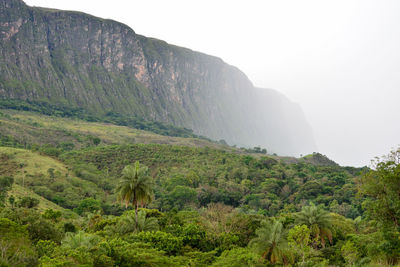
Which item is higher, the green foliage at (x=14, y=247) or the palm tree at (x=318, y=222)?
the palm tree at (x=318, y=222)

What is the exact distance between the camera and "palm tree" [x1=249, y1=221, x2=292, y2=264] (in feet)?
104

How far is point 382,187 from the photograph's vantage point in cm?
2697

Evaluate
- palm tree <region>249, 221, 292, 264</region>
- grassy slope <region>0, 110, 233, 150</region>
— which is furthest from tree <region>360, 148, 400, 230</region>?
grassy slope <region>0, 110, 233, 150</region>

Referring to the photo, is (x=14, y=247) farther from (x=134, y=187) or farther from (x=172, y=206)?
(x=172, y=206)

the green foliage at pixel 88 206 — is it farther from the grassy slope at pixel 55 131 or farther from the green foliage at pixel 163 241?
the grassy slope at pixel 55 131

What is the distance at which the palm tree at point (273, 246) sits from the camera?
104 feet

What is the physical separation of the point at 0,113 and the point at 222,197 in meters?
118

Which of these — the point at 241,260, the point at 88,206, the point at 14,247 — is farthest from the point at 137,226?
the point at 88,206

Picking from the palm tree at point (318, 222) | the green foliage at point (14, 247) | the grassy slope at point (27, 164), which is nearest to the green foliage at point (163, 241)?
the green foliage at point (14, 247)

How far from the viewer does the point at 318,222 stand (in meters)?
41.5

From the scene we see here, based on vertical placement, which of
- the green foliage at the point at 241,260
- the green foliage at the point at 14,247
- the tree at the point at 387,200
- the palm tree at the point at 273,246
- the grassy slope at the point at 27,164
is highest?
the tree at the point at 387,200

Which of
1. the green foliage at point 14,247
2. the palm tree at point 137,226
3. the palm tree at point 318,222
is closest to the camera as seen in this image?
the green foliage at point 14,247

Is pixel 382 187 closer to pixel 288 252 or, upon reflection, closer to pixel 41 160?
pixel 288 252

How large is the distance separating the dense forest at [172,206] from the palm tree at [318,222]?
0.16 metres
